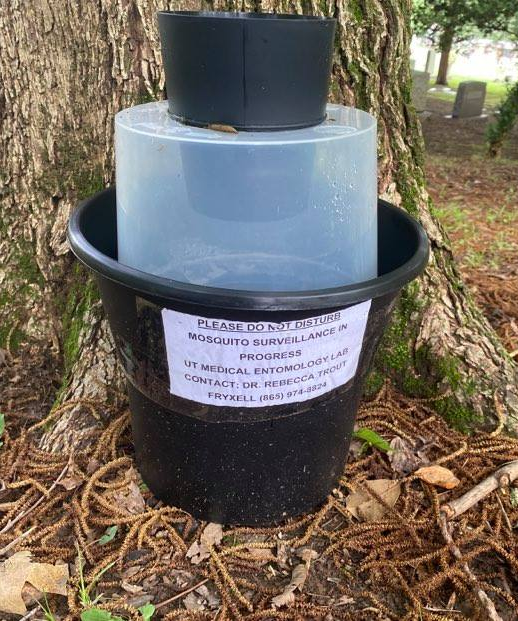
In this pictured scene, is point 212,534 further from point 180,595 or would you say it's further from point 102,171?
point 102,171

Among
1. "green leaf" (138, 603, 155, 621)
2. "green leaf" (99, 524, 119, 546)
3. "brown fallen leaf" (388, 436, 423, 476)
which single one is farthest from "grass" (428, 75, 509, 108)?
"green leaf" (138, 603, 155, 621)

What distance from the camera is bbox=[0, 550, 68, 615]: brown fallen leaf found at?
4.37ft

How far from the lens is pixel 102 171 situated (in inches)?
70.4

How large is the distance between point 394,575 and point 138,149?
119cm

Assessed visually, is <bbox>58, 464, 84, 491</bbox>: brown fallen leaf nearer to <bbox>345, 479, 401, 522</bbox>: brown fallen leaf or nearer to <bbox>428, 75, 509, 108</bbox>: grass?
<bbox>345, 479, 401, 522</bbox>: brown fallen leaf

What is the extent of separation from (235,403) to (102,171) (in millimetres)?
931

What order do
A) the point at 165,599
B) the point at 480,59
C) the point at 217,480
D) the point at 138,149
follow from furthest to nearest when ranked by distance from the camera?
the point at 480,59 → the point at 217,480 → the point at 165,599 → the point at 138,149

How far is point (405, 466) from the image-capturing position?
1743 millimetres

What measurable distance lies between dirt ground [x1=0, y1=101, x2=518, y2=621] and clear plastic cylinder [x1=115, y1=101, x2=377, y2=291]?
2.26 feet

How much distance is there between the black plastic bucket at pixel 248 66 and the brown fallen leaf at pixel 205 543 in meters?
1.03

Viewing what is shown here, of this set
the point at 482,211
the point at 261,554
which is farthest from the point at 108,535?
the point at 482,211

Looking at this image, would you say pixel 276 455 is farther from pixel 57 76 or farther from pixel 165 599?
pixel 57 76

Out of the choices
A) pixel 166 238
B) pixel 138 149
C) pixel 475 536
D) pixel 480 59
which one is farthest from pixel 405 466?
pixel 480 59

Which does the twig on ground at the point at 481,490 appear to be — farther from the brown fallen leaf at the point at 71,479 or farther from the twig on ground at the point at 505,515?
the brown fallen leaf at the point at 71,479
